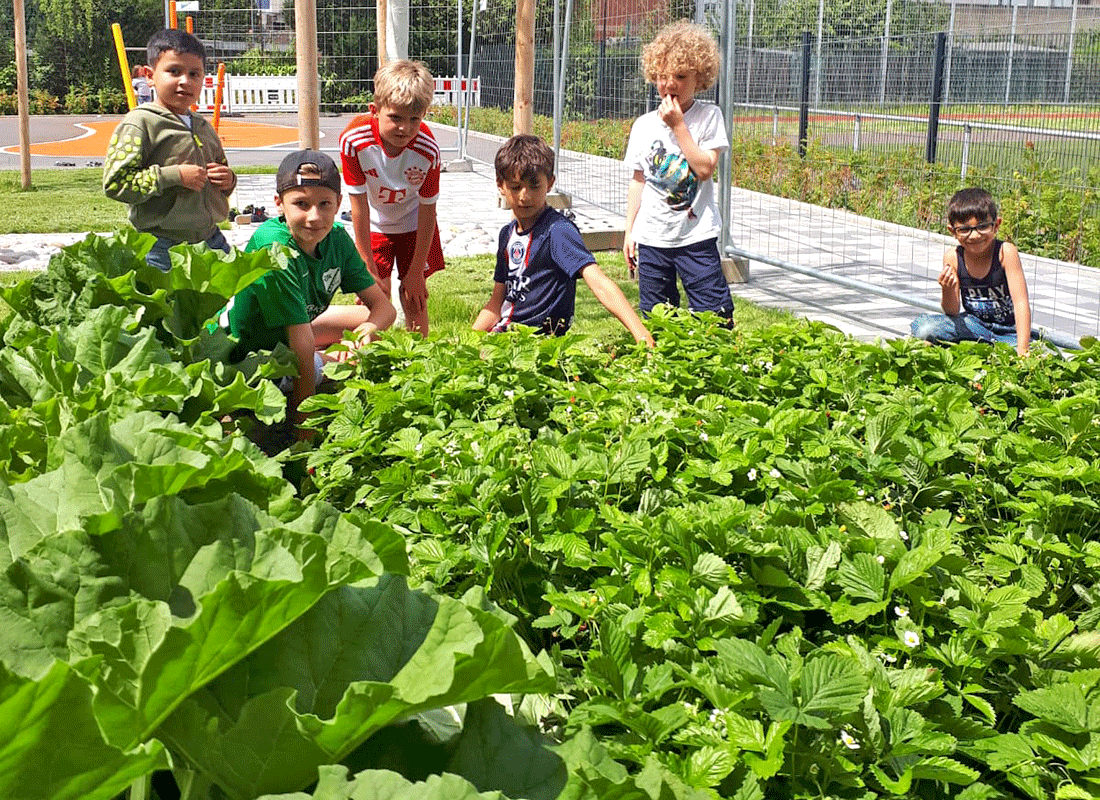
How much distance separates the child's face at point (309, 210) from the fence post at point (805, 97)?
18.8 ft

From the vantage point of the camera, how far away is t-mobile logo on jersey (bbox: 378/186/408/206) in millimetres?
5957

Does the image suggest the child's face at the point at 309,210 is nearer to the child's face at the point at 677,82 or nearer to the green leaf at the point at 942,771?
the child's face at the point at 677,82

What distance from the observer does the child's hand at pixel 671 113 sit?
5.82 metres

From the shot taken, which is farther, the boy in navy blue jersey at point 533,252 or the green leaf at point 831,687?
the boy in navy blue jersey at point 533,252

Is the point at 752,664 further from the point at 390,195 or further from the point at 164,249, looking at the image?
the point at 390,195

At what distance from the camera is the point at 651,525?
2.26 m

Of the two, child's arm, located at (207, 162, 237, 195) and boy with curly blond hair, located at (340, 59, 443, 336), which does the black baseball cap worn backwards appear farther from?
boy with curly blond hair, located at (340, 59, 443, 336)

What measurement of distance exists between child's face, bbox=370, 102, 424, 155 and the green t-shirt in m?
1.05

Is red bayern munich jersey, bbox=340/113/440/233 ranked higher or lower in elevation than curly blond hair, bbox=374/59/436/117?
lower

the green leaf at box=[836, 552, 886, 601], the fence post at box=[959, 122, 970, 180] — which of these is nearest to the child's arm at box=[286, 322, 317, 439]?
the green leaf at box=[836, 552, 886, 601]

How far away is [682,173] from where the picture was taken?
19.6ft

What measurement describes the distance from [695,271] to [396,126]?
5.33 feet

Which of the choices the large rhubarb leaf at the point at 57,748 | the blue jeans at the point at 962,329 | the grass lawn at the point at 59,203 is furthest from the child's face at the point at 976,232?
the grass lawn at the point at 59,203

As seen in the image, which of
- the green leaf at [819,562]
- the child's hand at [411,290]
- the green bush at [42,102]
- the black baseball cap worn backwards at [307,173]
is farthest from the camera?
the green bush at [42,102]
